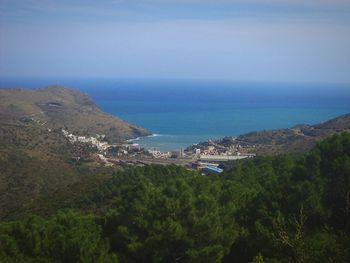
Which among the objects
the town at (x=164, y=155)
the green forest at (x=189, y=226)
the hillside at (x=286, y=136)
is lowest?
the town at (x=164, y=155)

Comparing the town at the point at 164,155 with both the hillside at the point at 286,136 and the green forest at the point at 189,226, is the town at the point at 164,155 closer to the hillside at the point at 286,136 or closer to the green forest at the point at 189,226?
the hillside at the point at 286,136

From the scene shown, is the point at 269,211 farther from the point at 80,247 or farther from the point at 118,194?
the point at 118,194

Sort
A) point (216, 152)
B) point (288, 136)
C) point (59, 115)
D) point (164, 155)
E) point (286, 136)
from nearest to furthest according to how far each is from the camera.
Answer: point (164, 155) → point (216, 152) → point (288, 136) → point (286, 136) → point (59, 115)

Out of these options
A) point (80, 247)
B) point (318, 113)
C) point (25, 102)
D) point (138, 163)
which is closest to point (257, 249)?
point (80, 247)

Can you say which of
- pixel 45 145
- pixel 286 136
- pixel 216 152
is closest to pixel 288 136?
pixel 286 136

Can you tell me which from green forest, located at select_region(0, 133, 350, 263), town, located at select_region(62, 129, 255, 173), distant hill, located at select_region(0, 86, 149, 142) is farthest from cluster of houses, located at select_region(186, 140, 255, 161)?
green forest, located at select_region(0, 133, 350, 263)

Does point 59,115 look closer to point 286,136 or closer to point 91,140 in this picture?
point 91,140

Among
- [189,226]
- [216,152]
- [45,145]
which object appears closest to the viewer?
[189,226]

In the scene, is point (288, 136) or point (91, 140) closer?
point (288, 136)

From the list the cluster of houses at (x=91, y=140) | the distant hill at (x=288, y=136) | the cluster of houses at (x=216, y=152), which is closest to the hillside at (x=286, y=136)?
the distant hill at (x=288, y=136)
